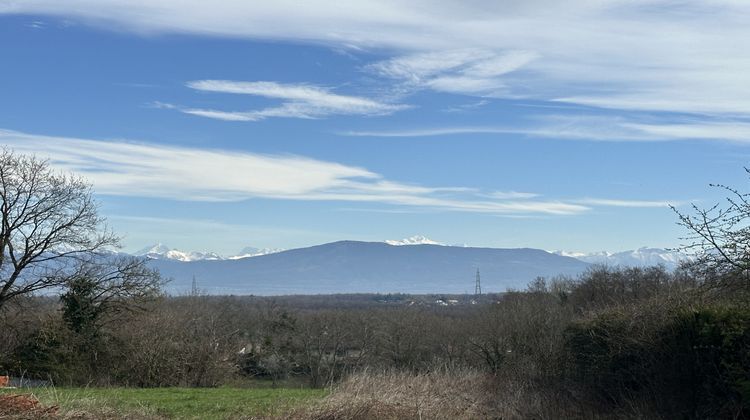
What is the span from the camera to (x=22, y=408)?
1250 centimetres

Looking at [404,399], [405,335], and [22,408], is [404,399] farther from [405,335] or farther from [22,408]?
[405,335]

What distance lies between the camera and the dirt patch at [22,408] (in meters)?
12.3

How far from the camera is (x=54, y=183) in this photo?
119 feet

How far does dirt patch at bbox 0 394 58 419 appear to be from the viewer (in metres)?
Result: 12.3

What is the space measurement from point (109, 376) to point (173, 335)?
3.98 metres

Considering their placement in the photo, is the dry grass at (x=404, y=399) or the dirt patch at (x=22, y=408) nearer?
the dirt patch at (x=22, y=408)

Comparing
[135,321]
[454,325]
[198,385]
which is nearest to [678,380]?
[198,385]

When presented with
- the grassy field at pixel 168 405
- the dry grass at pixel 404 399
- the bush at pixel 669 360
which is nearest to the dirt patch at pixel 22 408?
the grassy field at pixel 168 405

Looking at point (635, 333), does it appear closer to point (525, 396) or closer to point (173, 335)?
point (525, 396)

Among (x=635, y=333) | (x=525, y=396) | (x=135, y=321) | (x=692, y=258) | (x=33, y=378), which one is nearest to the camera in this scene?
(x=692, y=258)

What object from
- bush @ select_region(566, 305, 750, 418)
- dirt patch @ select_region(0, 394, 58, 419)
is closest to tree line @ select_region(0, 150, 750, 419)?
bush @ select_region(566, 305, 750, 418)

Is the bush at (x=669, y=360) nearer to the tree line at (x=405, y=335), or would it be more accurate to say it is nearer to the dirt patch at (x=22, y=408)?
the tree line at (x=405, y=335)

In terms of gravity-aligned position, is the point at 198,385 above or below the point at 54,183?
below

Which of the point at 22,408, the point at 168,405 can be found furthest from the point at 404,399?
the point at 22,408
